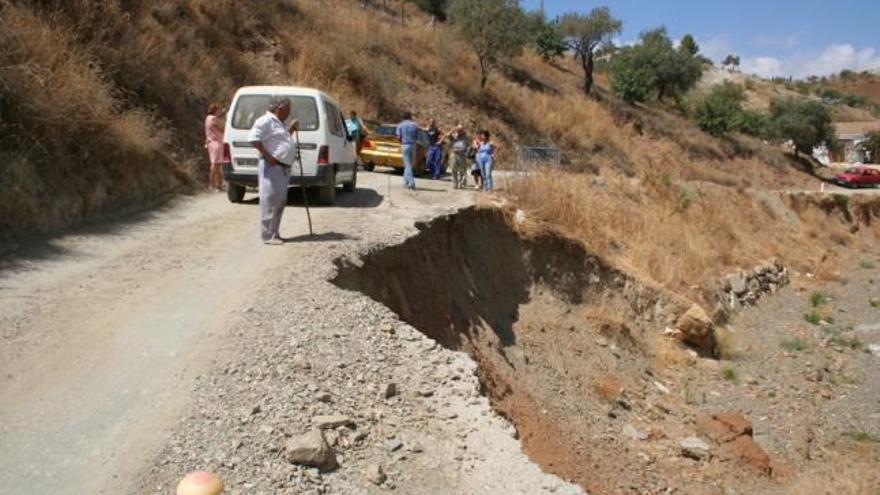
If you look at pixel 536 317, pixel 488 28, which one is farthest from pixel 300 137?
pixel 488 28

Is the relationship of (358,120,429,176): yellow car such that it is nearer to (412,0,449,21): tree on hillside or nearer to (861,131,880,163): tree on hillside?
(412,0,449,21): tree on hillside

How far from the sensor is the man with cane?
8.71 meters

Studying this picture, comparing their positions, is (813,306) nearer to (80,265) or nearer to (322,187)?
(322,187)

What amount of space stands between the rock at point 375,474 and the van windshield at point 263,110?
7999 millimetres

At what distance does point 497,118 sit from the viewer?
35.7 meters

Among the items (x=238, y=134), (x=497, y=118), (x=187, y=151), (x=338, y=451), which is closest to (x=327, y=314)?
(x=338, y=451)

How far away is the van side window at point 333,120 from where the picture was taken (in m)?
12.6

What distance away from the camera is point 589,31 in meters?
49.2

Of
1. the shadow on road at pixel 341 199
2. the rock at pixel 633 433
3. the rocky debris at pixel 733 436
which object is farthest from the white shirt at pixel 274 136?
the rocky debris at pixel 733 436

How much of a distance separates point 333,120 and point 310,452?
918cm

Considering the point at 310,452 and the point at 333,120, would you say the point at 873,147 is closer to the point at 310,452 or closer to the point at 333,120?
the point at 333,120

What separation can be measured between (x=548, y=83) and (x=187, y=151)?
33.2 m

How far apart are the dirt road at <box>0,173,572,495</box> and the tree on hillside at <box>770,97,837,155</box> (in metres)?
51.0

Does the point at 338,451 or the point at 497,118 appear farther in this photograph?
the point at 497,118
